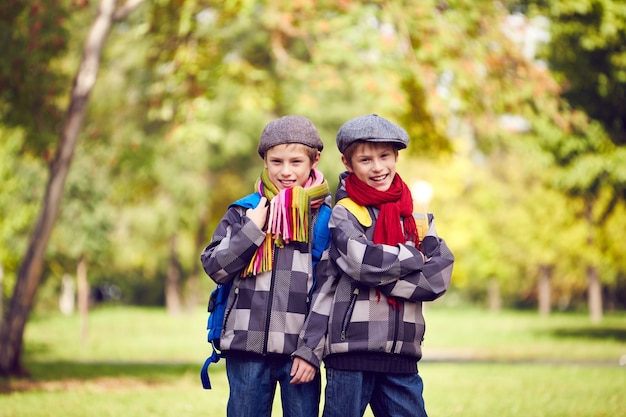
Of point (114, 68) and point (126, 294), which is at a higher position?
point (114, 68)

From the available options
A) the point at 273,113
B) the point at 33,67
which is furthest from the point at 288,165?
the point at 273,113

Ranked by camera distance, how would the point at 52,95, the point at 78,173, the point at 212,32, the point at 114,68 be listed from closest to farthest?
the point at 52,95 < the point at 212,32 < the point at 78,173 < the point at 114,68

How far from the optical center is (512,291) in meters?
61.2

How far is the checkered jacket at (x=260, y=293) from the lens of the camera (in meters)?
4.30

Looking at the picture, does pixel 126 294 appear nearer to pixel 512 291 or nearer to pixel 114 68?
pixel 512 291

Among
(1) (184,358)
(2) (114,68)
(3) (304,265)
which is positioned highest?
(2) (114,68)

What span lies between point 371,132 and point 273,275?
817 mm

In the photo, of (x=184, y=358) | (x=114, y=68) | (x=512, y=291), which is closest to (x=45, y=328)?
(x=114, y=68)

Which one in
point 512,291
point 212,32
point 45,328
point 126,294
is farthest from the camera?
point 512,291

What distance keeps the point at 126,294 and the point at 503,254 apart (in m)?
23.2

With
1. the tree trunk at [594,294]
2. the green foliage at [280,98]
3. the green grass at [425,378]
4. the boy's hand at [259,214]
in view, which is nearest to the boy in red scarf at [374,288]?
the boy's hand at [259,214]

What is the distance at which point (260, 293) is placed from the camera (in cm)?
436

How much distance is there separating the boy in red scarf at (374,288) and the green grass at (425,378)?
13.2ft

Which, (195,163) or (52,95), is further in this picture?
(195,163)
